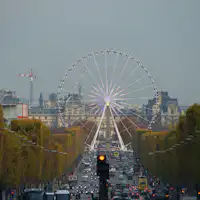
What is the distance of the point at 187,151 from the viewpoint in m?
74.8

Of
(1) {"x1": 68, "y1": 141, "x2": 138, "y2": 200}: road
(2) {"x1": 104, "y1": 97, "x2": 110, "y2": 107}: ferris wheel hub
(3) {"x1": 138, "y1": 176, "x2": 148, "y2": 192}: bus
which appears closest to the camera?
(3) {"x1": 138, "y1": 176, "x2": 148, "y2": 192}: bus

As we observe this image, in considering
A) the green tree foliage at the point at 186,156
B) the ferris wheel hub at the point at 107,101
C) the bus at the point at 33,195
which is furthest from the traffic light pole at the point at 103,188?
the ferris wheel hub at the point at 107,101

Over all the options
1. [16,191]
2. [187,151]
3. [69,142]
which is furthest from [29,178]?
[69,142]

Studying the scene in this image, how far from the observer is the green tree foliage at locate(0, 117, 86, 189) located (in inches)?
2452

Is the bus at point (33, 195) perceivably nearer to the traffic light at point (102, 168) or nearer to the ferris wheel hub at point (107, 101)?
the traffic light at point (102, 168)

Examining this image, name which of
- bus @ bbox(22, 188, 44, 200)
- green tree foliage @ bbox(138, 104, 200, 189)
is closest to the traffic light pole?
green tree foliage @ bbox(138, 104, 200, 189)

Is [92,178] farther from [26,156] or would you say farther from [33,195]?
[33,195]

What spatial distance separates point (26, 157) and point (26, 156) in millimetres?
103

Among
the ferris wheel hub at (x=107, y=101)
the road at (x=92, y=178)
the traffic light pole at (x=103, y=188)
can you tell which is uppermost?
the ferris wheel hub at (x=107, y=101)

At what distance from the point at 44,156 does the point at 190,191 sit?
1374 cm

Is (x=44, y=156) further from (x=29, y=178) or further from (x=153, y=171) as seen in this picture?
(x=153, y=171)

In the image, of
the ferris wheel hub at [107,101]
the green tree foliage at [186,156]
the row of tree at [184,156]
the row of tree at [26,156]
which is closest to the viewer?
the row of tree at [26,156]

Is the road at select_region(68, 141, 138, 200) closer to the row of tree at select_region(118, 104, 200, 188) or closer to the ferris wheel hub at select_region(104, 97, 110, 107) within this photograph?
the row of tree at select_region(118, 104, 200, 188)

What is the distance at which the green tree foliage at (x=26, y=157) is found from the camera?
2452 inches
